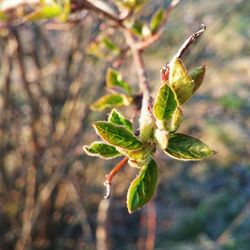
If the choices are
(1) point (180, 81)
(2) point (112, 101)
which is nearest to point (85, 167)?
(2) point (112, 101)

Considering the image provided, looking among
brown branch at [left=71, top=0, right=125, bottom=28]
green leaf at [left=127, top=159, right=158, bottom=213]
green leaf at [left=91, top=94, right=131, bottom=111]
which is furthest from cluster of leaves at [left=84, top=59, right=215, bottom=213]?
brown branch at [left=71, top=0, right=125, bottom=28]

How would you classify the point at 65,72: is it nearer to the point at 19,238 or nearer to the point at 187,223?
the point at 19,238

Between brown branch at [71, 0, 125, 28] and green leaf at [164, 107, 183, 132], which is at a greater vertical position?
green leaf at [164, 107, 183, 132]

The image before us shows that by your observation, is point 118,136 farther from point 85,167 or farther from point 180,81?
point 85,167

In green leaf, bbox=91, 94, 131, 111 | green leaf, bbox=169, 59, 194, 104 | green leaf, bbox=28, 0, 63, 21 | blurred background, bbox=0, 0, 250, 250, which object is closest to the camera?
green leaf, bbox=169, 59, 194, 104

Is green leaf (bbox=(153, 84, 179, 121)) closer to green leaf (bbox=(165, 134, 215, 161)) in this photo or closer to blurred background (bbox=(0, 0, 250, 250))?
green leaf (bbox=(165, 134, 215, 161))
